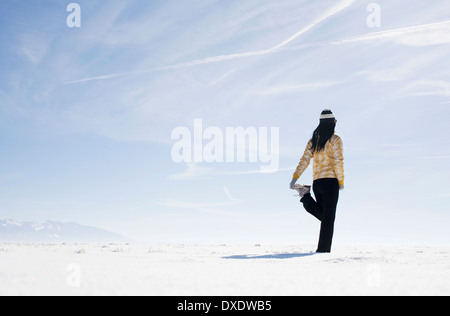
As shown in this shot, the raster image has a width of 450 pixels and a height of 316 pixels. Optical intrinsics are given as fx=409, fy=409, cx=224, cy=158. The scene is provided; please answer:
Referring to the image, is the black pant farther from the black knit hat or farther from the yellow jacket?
the black knit hat

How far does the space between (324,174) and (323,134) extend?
0.80 m

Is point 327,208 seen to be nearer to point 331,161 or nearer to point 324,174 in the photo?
point 324,174

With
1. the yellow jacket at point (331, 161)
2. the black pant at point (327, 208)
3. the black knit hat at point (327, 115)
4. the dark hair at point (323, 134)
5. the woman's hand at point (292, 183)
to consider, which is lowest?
the black pant at point (327, 208)

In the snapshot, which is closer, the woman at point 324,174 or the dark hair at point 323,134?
the woman at point 324,174

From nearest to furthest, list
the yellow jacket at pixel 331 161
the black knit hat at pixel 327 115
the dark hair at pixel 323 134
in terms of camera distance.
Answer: the yellow jacket at pixel 331 161 < the dark hair at pixel 323 134 < the black knit hat at pixel 327 115

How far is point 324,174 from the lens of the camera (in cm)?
789

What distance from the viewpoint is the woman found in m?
7.71

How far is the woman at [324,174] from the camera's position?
7.71m

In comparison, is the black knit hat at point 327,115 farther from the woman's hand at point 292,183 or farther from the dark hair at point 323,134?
the woman's hand at point 292,183

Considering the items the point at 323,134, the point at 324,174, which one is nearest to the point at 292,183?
the point at 324,174

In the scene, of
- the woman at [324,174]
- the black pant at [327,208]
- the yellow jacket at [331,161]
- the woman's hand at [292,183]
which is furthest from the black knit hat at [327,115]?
the woman's hand at [292,183]

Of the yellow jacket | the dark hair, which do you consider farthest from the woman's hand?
the dark hair
